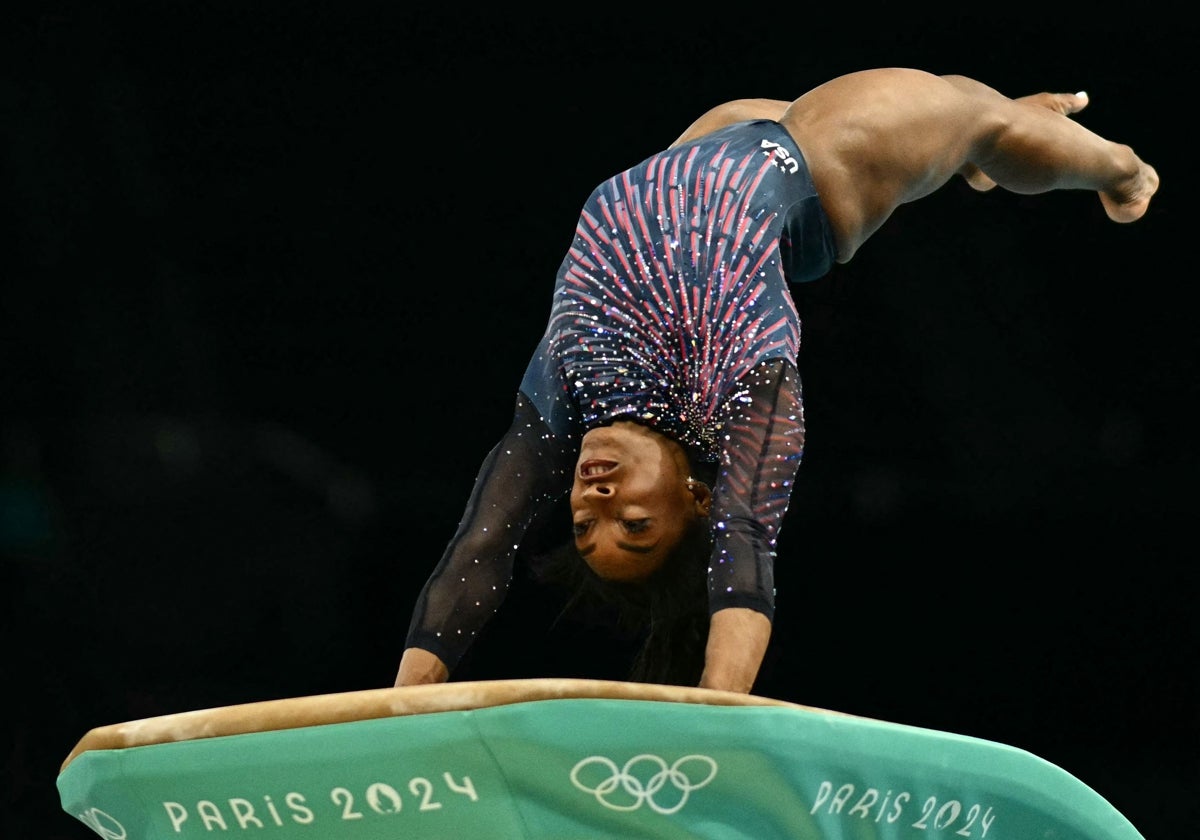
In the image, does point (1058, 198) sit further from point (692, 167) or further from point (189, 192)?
point (189, 192)

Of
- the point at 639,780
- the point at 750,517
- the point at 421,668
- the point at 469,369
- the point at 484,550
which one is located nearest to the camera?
the point at 639,780

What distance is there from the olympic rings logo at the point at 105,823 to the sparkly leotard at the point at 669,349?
69cm

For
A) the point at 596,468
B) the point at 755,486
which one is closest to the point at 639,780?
the point at 755,486

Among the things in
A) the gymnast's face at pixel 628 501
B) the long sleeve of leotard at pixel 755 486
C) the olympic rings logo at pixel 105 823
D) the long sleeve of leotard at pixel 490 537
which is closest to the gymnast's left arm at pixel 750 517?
the long sleeve of leotard at pixel 755 486

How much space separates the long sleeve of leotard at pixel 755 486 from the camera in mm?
2150

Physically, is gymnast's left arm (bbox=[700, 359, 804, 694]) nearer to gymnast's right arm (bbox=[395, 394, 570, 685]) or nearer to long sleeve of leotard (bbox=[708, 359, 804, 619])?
long sleeve of leotard (bbox=[708, 359, 804, 619])

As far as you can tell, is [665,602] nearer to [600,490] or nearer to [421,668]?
[600,490]

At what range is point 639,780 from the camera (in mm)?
1577

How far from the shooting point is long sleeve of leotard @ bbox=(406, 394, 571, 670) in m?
2.40

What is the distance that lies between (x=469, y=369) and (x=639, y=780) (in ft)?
6.64

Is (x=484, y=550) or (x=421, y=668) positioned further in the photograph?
(x=484, y=550)

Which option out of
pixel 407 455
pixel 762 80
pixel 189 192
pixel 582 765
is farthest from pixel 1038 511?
pixel 582 765

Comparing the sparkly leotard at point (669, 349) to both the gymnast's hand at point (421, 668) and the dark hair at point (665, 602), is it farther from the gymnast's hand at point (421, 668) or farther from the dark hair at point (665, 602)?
the dark hair at point (665, 602)

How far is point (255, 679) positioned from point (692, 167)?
146 centimetres
